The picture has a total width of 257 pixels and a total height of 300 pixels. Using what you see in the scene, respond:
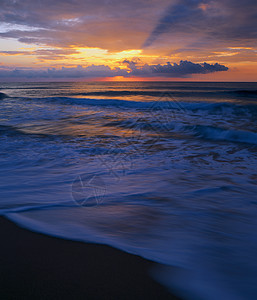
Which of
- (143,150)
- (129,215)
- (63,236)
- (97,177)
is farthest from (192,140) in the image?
(63,236)

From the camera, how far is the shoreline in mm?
1333

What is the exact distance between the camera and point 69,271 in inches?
59.1

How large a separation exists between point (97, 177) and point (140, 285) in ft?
7.48

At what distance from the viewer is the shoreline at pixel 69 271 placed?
A: 133cm

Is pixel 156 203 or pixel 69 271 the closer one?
pixel 69 271

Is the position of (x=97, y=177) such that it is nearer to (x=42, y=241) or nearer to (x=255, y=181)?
(x=42, y=241)
